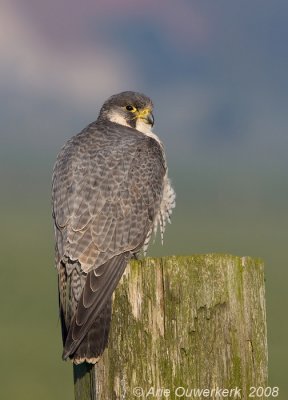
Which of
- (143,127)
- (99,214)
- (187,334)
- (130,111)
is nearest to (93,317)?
(187,334)

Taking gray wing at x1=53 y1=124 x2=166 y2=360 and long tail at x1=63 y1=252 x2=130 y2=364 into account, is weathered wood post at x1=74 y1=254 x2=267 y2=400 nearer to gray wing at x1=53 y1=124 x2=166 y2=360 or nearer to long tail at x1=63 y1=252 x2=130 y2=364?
long tail at x1=63 y1=252 x2=130 y2=364

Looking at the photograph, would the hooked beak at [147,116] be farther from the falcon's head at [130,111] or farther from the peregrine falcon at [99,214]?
the peregrine falcon at [99,214]

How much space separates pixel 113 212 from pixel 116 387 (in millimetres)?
1794

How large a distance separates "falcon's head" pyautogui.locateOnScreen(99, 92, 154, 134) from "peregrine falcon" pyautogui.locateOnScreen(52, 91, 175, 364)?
0.33 metres

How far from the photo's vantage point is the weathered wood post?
13.6ft

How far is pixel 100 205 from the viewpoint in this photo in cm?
574

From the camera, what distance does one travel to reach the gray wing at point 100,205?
5.18 metres

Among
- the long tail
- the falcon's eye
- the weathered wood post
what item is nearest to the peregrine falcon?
the long tail

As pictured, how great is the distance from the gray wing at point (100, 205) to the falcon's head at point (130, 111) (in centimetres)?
71

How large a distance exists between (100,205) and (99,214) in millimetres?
73

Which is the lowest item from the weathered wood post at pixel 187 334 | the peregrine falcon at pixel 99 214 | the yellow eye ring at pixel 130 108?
the weathered wood post at pixel 187 334

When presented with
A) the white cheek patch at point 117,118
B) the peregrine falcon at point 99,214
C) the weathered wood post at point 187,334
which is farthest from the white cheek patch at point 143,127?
the weathered wood post at point 187,334

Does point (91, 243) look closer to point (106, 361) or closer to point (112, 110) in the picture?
point (106, 361)

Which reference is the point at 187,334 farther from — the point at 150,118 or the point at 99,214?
the point at 150,118
